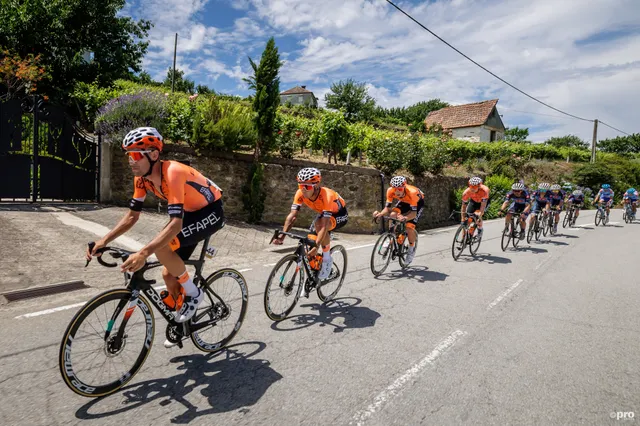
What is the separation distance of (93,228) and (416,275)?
712 cm

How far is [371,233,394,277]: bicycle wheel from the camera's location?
298 inches

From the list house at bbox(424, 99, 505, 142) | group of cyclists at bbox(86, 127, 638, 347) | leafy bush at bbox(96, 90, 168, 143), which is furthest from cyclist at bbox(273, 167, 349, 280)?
house at bbox(424, 99, 505, 142)

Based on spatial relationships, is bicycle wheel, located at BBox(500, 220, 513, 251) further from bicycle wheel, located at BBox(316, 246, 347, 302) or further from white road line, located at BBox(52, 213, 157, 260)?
white road line, located at BBox(52, 213, 157, 260)

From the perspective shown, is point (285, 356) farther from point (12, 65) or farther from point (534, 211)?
point (12, 65)

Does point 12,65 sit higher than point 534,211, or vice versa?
point 12,65

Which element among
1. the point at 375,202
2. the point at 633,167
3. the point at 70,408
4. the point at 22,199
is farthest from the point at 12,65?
the point at 633,167

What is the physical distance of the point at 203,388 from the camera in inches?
128

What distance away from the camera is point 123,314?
314cm

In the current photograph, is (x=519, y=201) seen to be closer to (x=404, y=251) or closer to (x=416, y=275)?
(x=404, y=251)

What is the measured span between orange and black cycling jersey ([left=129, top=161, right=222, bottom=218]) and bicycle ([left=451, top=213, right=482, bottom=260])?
7.38 metres

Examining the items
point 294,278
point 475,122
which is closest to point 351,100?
point 475,122

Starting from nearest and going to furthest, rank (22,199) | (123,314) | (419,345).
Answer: (123,314) < (419,345) < (22,199)

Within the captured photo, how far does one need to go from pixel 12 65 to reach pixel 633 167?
52.8 meters

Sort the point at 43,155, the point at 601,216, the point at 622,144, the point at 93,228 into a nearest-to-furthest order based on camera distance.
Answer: the point at 93,228, the point at 43,155, the point at 601,216, the point at 622,144
